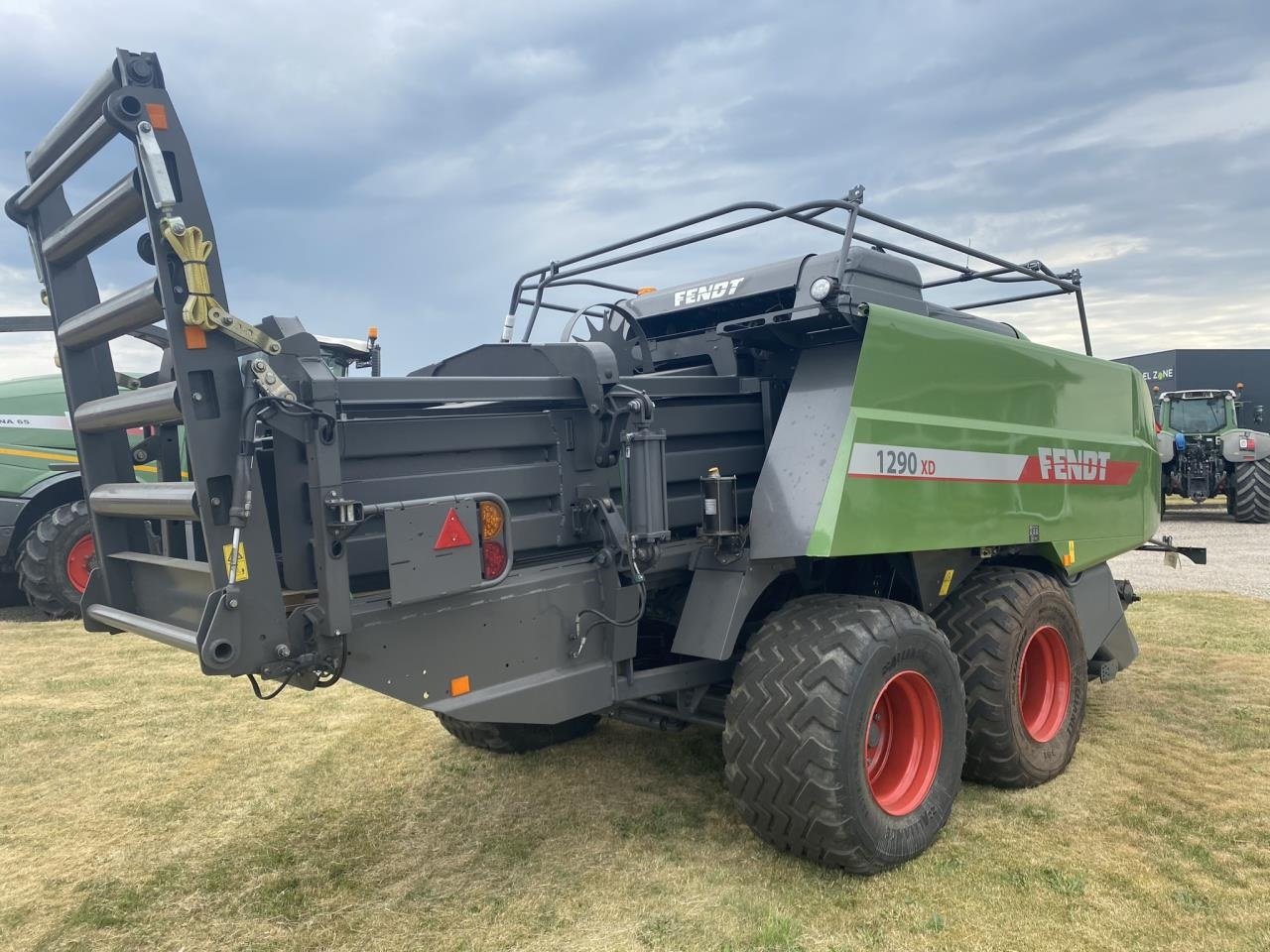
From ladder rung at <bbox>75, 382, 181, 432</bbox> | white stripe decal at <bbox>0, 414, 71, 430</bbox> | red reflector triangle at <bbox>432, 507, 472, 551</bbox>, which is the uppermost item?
white stripe decal at <bbox>0, 414, 71, 430</bbox>

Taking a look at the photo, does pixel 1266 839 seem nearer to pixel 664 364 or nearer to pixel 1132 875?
pixel 1132 875

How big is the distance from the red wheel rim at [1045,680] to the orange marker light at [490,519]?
281cm

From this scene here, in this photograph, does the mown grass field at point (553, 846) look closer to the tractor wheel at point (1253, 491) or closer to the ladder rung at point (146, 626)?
the ladder rung at point (146, 626)

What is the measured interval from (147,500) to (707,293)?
2.58 meters

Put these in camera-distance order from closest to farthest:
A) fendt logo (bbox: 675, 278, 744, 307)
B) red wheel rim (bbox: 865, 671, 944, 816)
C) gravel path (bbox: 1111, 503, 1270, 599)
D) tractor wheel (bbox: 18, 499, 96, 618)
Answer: red wheel rim (bbox: 865, 671, 944, 816)
fendt logo (bbox: 675, 278, 744, 307)
tractor wheel (bbox: 18, 499, 96, 618)
gravel path (bbox: 1111, 503, 1270, 599)

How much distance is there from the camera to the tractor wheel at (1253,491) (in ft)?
50.1

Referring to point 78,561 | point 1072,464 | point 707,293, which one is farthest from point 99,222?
point 78,561

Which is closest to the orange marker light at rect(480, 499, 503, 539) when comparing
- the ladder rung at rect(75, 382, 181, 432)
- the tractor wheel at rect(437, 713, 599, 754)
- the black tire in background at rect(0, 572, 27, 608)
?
the ladder rung at rect(75, 382, 181, 432)

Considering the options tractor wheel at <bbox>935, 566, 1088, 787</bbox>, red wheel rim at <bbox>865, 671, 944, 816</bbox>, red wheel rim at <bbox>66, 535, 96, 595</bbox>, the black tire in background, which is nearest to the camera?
red wheel rim at <bbox>865, 671, 944, 816</bbox>

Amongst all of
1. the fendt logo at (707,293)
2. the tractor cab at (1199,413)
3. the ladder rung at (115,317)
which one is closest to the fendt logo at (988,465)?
the fendt logo at (707,293)

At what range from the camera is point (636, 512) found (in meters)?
3.14

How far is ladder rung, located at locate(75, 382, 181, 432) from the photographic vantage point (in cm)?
269

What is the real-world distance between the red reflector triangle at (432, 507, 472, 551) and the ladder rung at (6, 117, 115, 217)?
1424 mm

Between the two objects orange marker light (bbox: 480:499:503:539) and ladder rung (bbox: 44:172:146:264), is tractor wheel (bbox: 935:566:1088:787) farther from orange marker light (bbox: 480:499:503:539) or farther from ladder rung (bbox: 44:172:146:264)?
ladder rung (bbox: 44:172:146:264)
